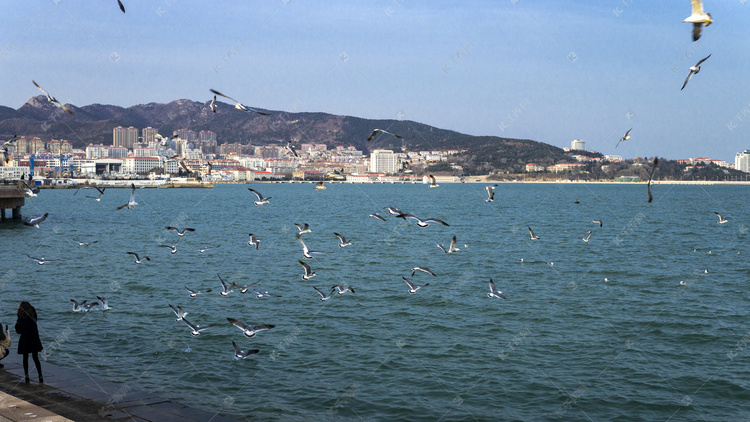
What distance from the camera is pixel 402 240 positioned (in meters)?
38.8

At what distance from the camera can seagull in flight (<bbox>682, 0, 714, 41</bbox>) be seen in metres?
9.72

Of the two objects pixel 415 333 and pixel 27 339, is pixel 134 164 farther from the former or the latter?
pixel 27 339

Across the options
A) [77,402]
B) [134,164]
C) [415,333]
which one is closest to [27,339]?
[77,402]

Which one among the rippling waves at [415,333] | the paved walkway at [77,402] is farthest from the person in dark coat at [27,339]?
the rippling waves at [415,333]

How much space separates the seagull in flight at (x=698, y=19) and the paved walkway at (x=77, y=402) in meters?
9.37

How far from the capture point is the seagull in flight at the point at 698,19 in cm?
972

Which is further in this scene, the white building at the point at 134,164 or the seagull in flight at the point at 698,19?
the white building at the point at 134,164

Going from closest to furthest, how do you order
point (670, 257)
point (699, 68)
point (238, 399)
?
point (238, 399), point (699, 68), point (670, 257)

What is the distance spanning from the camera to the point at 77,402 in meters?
8.58

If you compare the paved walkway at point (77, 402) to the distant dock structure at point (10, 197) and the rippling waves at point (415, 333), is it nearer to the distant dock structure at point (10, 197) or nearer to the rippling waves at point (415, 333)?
the rippling waves at point (415, 333)

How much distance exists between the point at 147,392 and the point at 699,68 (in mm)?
12271

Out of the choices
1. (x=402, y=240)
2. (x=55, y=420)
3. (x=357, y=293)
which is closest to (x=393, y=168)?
(x=402, y=240)

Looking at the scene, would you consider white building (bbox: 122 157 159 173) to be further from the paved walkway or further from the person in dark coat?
the paved walkway

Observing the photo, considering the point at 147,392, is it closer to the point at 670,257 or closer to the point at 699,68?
the point at 699,68
